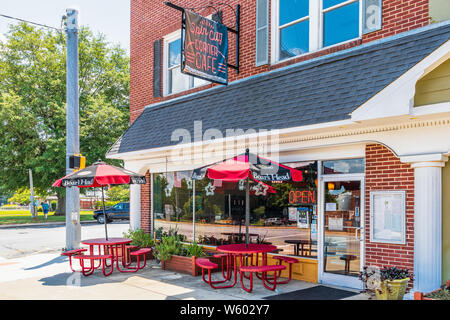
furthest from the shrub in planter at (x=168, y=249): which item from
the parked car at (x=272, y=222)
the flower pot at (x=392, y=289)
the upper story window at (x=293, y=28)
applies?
→ the flower pot at (x=392, y=289)

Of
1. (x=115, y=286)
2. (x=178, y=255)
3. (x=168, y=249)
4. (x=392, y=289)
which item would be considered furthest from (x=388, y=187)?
(x=115, y=286)

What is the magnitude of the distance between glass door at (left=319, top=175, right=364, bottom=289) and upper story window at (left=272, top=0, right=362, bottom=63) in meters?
3.02

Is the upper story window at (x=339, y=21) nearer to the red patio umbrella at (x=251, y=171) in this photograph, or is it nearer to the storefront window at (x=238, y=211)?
the storefront window at (x=238, y=211)

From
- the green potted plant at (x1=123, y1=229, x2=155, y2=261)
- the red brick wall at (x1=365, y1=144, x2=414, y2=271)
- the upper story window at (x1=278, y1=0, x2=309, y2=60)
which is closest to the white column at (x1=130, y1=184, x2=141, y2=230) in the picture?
the green potted plant at (x1=123, y1=229, x2=155, y2=261)

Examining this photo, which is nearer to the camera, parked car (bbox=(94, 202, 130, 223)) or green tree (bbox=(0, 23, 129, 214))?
green tree (bbox=(0, 23, 129, 214))

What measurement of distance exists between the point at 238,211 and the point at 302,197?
200 centimetres

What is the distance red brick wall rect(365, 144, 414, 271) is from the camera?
23.0ft

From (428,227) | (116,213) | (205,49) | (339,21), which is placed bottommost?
(116,213)

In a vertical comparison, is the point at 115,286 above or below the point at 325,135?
below

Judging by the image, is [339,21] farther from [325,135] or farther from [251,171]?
[251,171]

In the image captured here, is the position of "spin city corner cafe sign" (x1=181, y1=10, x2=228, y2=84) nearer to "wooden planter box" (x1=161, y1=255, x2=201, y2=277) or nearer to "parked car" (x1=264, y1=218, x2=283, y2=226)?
"parked car" (x1=264, y1=218, x2=283, y2=226)

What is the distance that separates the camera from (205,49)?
31.8 feet

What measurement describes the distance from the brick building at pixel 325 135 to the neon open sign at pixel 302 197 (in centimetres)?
5

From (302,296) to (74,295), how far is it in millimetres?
3995
